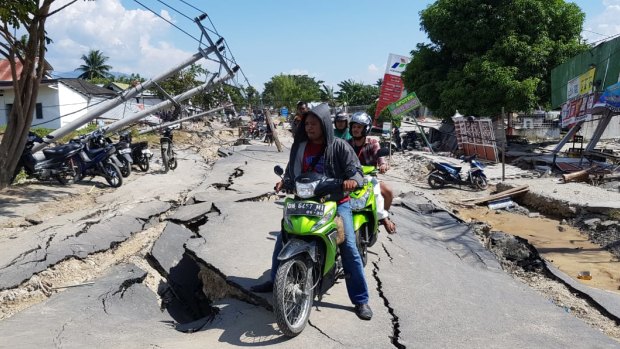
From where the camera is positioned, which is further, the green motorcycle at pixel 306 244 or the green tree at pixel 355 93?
the green tree at pixel 355 93

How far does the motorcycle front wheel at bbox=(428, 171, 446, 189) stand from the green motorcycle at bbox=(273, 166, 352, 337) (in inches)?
401

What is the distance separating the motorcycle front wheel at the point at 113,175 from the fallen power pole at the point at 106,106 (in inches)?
66.5

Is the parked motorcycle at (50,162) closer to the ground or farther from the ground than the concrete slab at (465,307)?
farther from the ground

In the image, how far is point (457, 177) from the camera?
13297 millimetres

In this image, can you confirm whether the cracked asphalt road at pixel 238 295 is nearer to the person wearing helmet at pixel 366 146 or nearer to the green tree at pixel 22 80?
the person wearing helmet at pixel 366 146

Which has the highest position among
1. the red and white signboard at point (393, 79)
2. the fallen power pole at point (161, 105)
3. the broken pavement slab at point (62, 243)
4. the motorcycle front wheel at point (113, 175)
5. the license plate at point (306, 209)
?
the red and white signboard at point (393, 79)

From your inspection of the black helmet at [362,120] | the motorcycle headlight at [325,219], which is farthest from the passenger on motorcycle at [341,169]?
the black helmet at [362,120]

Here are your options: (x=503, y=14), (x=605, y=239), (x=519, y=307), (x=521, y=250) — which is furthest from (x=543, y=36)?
(x=519, y=307)

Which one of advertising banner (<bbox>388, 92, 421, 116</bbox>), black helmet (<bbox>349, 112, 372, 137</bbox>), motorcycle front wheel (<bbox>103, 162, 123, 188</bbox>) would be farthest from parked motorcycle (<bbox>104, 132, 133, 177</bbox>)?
advertising banner (<bbox>388, 92, 421, 116</bbox>)

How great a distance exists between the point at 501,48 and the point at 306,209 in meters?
19.2

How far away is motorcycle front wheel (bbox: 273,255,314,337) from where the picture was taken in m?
3.22

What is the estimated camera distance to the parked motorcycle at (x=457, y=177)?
42.5 feet

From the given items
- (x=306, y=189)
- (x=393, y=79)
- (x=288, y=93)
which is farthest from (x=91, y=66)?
(x=306, y=189)

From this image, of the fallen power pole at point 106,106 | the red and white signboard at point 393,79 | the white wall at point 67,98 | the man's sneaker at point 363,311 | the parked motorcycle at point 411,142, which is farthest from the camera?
the white wall at point 67,98
